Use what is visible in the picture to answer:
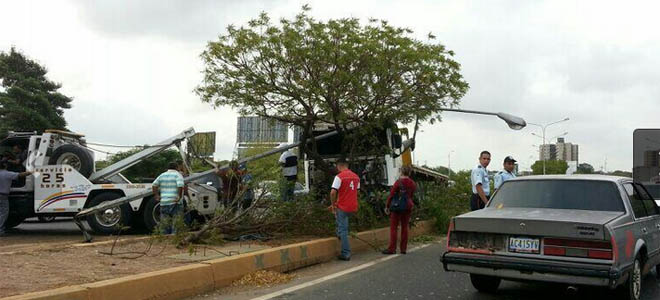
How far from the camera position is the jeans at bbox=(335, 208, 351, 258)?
9.05m

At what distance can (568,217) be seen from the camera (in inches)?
225

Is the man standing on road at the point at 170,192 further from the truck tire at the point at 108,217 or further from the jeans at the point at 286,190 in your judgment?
the truck tire at the point at 108,217

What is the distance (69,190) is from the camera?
41.3 ft

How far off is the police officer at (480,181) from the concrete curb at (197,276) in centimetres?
280

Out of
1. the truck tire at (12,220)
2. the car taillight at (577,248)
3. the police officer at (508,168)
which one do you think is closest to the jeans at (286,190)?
the police officer at (508,168)

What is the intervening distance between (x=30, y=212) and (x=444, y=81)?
32.1 feet

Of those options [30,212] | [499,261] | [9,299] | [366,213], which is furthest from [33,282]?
[30,212]

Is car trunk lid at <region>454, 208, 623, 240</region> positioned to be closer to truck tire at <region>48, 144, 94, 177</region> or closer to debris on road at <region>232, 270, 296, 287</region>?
debris on road at <region>232, 270, 296, 287</region>

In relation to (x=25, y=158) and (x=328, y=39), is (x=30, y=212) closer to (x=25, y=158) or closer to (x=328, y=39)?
(x=25, y=158)

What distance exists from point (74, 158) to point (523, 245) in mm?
10729

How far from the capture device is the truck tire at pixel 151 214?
12703 mm

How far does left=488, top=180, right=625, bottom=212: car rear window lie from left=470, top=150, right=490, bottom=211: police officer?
3101 mm

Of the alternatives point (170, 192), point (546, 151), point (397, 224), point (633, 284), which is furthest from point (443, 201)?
point (546, 151)

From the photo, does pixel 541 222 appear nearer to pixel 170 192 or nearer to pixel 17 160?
pixel 170 192
